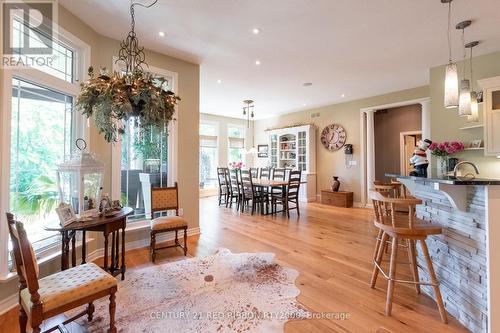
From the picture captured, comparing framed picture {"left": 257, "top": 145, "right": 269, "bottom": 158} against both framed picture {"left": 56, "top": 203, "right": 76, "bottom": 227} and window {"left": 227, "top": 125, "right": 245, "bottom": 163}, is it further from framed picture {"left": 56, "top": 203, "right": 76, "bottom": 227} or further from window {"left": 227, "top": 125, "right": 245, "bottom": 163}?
framed picture {"left": 56, "top": 203, "right": 76, "bottom": 227}

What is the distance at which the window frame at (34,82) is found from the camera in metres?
2.01

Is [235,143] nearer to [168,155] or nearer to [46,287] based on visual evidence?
[168,155]

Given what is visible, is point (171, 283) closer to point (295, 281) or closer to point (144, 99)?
point (295, 281)

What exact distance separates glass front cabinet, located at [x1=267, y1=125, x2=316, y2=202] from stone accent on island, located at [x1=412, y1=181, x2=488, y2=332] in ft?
16.6

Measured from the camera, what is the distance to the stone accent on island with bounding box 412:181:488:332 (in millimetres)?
1668

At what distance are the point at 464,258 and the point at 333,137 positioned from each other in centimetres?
551

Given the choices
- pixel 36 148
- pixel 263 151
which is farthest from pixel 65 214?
pixel 263 151

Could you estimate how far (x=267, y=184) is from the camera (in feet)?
17.4

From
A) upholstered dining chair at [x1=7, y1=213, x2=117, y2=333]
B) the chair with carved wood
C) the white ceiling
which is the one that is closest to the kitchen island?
the white ceiling

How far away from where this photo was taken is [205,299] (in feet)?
7.00

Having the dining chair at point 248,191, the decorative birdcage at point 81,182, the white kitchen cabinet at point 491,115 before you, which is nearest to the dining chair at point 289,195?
the dining chair at point 248,191

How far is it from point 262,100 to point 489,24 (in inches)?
183

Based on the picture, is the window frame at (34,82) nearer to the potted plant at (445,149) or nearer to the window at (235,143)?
the potted plant at (445,149)

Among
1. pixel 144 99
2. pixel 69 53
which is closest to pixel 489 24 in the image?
pixel 144 99
